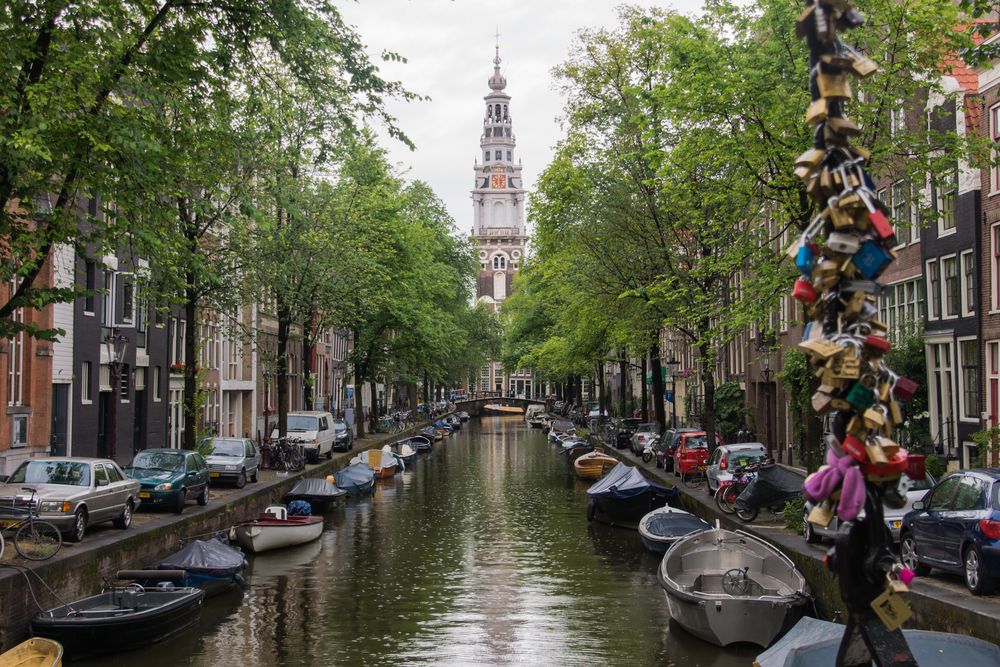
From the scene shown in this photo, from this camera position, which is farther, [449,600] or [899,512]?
[449,600]

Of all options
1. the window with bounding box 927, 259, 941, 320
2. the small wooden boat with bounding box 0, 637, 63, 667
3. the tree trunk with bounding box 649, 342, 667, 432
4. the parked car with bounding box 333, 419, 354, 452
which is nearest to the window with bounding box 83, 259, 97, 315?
the parked car with bounding box 333, 419, 354, 452

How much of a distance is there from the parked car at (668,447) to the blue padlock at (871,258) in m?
33.3

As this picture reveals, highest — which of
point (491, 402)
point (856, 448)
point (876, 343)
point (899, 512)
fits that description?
point (876, 343)

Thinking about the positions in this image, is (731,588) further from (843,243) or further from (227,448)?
(227,448)

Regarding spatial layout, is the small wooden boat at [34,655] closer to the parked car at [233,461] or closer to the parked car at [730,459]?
the parked car at [233,461]

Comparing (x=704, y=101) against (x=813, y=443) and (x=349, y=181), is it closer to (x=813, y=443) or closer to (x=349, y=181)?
(x=813, y=443)

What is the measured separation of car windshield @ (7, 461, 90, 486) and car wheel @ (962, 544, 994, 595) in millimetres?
15885

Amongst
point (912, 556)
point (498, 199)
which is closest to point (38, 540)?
point (912, 556)

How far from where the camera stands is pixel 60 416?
35.1m

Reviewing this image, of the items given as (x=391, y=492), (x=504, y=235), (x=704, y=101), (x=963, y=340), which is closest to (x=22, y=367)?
(x=391, y=492)

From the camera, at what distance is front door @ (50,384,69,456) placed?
1371 inches

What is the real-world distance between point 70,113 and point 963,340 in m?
22.8

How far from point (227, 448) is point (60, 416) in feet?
19.8

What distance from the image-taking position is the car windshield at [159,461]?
1048 inches
